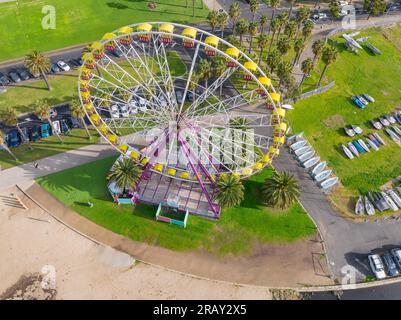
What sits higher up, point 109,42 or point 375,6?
point 375,6

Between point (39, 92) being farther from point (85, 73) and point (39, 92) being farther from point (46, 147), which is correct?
point (85, 73)

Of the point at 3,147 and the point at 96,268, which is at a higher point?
the point at 3,147

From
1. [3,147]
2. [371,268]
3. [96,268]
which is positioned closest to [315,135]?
[371,268]

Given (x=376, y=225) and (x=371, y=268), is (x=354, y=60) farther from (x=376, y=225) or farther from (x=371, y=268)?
(x=371, y=268)

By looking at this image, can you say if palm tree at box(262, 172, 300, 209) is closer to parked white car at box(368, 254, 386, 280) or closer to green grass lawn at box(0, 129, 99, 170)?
parked white car at box(368, 254, 386, 280)

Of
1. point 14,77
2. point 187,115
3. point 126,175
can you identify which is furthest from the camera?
point 14,77

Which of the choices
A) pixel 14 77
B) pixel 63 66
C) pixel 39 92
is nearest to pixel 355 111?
pixel 63 66

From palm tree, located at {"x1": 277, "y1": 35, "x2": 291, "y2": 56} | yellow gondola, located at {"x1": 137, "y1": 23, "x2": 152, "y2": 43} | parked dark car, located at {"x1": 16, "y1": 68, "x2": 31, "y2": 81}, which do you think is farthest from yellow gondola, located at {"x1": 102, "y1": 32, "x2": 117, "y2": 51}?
palm tree, located at {"x1": 277, "y1": 35, "x2": 291, "y2": 56}
